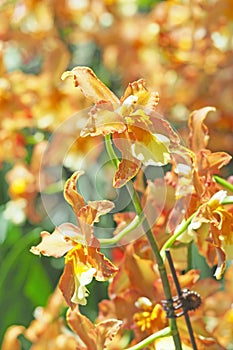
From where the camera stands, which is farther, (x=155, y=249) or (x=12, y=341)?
(x=12, y=341)

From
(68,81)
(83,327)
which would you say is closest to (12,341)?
(83,327)

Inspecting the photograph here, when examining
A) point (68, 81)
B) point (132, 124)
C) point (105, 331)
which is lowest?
point (105, 331)

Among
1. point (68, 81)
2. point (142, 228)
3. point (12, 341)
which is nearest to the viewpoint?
point (142, 228)

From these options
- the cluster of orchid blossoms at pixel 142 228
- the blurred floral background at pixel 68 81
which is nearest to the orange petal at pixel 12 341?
the cluster of orchid blossoms at pixel 142 228

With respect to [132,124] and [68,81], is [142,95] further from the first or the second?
[68,81]

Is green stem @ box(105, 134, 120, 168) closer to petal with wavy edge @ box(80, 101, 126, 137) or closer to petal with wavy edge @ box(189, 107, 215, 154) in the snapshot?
petal with wavy edge @ box(80, 101, 126, 137)

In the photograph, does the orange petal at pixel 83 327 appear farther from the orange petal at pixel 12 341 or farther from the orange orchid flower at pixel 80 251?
the orange petal at pixel 12 341

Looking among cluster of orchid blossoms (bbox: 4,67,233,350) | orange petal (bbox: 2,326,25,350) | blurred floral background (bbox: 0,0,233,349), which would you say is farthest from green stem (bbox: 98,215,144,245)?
blurred floral background (bbox: 0,0,233,349)
